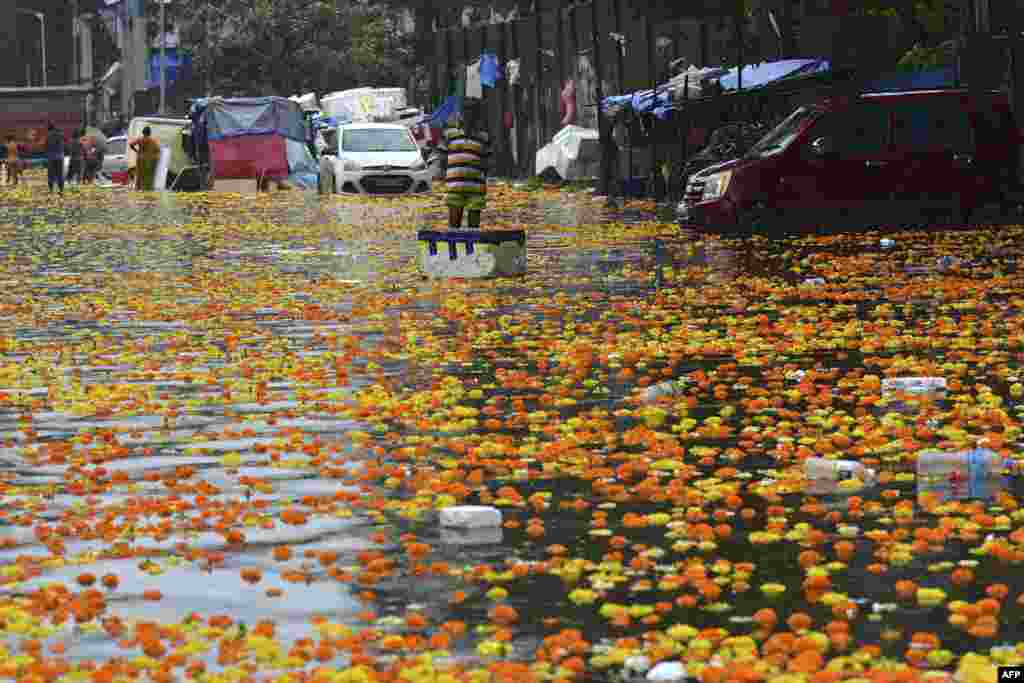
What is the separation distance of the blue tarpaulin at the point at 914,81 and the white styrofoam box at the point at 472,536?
1135 inches

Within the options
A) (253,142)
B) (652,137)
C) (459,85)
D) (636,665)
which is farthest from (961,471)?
(459,85)

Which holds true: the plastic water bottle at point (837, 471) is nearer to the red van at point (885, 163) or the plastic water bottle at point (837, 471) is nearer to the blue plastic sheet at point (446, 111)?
the red van at point (885, 163)

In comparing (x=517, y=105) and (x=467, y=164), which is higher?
(x=517, y=105)

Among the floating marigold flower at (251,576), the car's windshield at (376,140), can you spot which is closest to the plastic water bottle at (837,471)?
A: the floating marigold flower at (251,576)

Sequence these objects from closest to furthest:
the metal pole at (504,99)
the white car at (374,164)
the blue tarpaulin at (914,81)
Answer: the blue tarpaulin at (914,81)
the white car at (374,164)
the metal pole at (504,99)

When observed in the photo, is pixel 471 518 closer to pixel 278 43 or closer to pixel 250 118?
pixel 250 118

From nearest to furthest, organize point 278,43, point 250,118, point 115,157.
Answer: point 250,118
point 115,157
point 278,43

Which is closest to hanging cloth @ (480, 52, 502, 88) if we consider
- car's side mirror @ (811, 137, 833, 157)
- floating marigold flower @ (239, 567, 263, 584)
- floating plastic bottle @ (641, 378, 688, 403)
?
car's side mirror @ (811, 137, 833, 157)

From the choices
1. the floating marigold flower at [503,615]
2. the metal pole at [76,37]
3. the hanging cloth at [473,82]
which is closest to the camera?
the floating marigold flower at [503,615]

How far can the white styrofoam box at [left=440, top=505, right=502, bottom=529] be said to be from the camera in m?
8.53

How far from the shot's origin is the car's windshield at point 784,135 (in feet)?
92.5

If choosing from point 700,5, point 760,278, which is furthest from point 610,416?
point 700,5

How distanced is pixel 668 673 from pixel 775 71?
113 feet

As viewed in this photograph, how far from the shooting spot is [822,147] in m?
28.0
